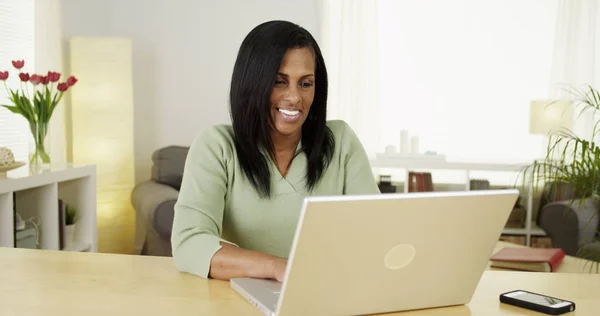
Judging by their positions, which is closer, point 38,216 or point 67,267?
point 67,267

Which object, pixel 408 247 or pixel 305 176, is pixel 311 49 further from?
pixel 408 247

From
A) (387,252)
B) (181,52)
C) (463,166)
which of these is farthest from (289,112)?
(181,52)

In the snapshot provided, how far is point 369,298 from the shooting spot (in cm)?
118

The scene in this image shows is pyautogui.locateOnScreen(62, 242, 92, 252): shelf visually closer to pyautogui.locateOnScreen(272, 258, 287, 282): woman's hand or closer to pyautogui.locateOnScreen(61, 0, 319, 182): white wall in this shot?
pyautogui.locateOnScreen(61, 0, 319, 182): white wall

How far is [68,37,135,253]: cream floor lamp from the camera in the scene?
15.8 feet

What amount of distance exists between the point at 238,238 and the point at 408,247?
0.84 meters

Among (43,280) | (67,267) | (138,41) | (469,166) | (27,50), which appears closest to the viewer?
(43,280)

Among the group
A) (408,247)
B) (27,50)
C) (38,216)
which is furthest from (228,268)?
(27,50)

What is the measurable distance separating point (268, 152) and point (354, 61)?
3662 mm

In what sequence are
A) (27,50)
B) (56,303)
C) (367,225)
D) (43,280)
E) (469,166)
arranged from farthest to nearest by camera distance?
1. (469,166)
2. (27,50)
3. (43,280)
4. (56,303)
5. (367,225)

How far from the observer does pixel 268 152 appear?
195cm

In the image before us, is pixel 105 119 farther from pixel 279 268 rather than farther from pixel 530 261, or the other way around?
pixel 279 268

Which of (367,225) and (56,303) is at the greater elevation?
(367,225)

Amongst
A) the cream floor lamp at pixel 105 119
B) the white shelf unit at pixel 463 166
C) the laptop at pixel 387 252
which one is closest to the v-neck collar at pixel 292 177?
the laptop at pixel 387 252
